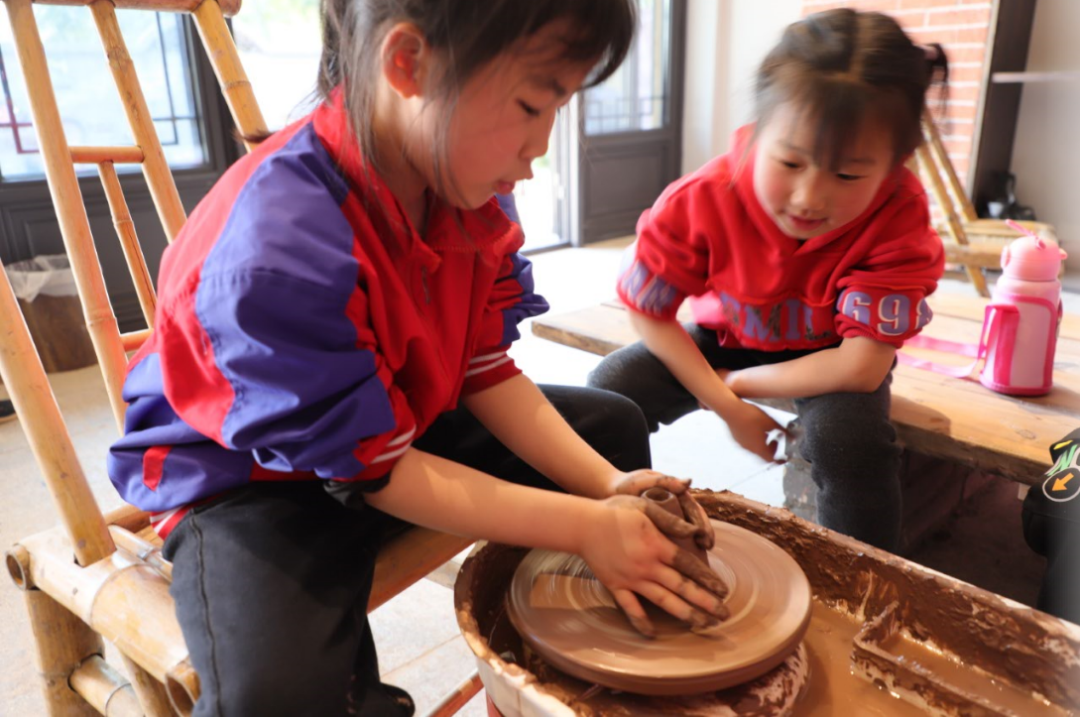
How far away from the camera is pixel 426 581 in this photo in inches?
66.9

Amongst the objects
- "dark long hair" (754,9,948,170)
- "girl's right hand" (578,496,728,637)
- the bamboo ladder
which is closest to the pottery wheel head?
"girl's right hand" (578,496,728,637)

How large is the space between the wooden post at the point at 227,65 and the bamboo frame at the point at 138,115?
12 centimetres

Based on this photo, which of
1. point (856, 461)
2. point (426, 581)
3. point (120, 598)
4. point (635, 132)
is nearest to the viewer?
point (120, 598)

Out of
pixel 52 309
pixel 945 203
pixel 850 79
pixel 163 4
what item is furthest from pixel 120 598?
pixel 945 203

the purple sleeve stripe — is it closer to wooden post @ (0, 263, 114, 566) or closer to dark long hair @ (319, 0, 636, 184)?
dark long hair @ (319, 0, 636, 184)

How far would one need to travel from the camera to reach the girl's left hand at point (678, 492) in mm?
853

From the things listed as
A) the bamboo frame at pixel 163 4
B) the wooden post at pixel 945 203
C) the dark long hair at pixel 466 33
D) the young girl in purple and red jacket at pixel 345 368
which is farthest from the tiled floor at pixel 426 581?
the bamboo frame at pixel 163 4

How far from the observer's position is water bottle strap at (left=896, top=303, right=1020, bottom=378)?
57.0 inches

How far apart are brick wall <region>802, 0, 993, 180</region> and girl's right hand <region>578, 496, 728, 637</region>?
3.72m

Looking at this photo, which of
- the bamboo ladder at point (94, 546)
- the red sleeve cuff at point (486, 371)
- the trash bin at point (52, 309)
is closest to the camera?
the bamboo ladder at point (94, 546)

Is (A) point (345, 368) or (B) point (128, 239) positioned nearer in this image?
(A) point (345, 368)

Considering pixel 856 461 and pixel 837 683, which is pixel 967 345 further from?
pixel 837 683

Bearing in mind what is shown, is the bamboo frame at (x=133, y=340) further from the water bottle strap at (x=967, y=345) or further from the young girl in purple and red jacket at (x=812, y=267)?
the water bottle strap at (x=967, y=345)

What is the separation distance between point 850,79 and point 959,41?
3470mm
